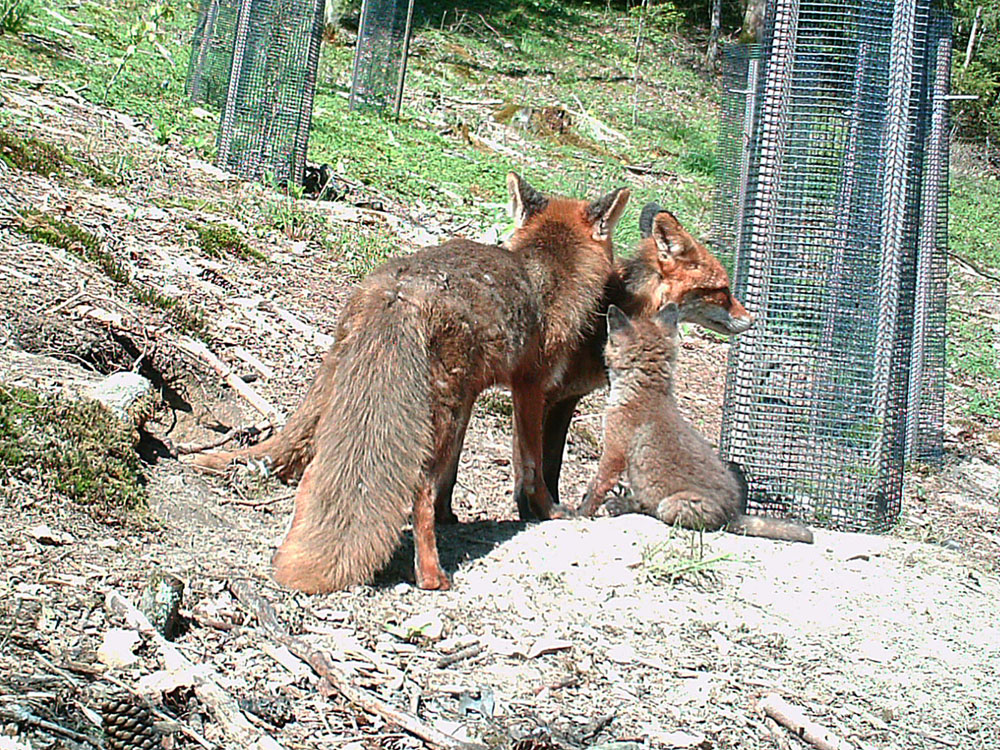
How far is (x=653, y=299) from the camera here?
664cm

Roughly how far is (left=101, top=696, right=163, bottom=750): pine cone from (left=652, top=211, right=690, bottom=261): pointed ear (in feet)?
14.8

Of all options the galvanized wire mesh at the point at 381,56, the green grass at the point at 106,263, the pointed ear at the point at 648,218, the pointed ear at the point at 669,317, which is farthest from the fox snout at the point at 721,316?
the galvanized wire mesh at the point at 381,56

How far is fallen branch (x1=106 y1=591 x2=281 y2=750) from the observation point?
10.1ft

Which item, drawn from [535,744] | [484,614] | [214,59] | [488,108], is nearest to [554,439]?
[484,614]

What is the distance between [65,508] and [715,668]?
9.32 ft

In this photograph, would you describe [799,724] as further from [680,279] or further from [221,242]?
[221,242]

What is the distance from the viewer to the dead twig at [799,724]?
3572mm

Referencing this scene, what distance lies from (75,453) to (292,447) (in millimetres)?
1155

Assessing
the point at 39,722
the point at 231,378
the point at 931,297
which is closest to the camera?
the point at 39,722

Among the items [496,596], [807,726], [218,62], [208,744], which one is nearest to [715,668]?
[807,726]

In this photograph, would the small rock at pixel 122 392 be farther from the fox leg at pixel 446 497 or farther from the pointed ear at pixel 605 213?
the pointed ear at pixel 605 213

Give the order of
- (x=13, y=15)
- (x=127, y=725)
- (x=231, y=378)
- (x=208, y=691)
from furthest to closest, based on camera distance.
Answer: (x=13, y=15) < (x=231, y=378) < (x=208, y=691) < (x=127, y=725)

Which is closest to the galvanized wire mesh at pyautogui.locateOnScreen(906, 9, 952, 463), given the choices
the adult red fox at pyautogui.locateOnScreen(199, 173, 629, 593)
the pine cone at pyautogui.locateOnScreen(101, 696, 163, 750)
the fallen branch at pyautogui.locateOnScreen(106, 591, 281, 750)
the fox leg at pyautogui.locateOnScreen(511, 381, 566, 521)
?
the fox leg at pyautogui.locateOnScreen(511, 381, 566, 521)

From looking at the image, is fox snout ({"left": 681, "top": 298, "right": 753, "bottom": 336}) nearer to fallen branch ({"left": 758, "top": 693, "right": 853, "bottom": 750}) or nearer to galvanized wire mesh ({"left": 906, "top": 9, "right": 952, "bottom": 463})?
galvanized wire mesh ({"left": 906, "top": 9, "right": 952, "bottom": 463})
